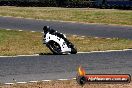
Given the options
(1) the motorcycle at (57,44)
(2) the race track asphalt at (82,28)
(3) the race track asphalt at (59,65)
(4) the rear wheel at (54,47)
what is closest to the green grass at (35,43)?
(4) the rear wheel at (54,47)

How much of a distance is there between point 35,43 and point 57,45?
427cm

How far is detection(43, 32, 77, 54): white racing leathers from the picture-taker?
1702cm

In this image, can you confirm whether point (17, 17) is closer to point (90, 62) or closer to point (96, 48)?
point (96, 48)

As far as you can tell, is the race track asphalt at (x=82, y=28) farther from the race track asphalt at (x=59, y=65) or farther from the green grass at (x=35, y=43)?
the race track asphalt at (x=59, y=65)

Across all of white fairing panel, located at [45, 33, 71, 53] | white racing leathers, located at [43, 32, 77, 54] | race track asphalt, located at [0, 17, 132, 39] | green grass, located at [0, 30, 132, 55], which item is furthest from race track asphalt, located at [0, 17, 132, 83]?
race track asphalt, located at [0, 17, 132, 39]

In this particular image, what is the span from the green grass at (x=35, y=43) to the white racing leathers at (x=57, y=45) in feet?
2.28

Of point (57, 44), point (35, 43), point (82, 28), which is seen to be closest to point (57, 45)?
point (57, 44)

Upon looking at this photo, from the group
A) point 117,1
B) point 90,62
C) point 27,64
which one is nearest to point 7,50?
point 27,64

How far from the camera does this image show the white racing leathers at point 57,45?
55.8 ft

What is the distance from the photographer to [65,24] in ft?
105

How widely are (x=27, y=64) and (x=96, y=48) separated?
207 inches

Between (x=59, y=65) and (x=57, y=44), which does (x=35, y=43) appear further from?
(x=59, y=65)

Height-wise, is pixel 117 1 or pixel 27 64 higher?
pixel 27 64

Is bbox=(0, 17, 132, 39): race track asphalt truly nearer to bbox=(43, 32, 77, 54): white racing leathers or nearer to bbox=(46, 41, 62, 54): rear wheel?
bbox=(43, 32, 77, 54): white racing leathers
